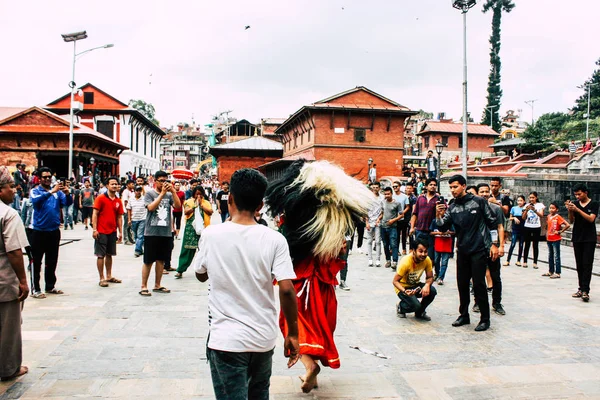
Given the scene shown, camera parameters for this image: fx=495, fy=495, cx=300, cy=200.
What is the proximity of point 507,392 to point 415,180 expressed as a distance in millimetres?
17468

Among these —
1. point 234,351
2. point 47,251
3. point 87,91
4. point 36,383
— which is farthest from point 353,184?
point 87,91

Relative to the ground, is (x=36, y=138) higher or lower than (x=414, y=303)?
higher

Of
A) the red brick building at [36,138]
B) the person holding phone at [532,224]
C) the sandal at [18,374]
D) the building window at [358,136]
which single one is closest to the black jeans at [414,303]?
the sandal at [18,374]

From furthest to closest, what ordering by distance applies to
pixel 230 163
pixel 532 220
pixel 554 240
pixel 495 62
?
1. pixel 495 62
2. pixel 230 163
3. pixel 532 220
4. pixel 554 240

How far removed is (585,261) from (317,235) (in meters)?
5.54

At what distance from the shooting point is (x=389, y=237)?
10.9 m

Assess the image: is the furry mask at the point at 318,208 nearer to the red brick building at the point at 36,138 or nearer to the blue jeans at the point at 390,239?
the blue jeans at the point at 390,239

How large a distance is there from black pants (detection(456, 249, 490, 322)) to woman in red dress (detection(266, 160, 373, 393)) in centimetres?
237

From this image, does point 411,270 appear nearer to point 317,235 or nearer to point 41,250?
point 317,235

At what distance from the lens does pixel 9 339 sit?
420cm

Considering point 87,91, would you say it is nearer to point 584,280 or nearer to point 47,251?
point 47,251

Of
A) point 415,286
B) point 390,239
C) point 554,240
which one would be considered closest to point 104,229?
point 415,286

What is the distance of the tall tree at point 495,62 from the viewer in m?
61.0

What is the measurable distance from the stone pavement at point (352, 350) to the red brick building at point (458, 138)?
169 feet
